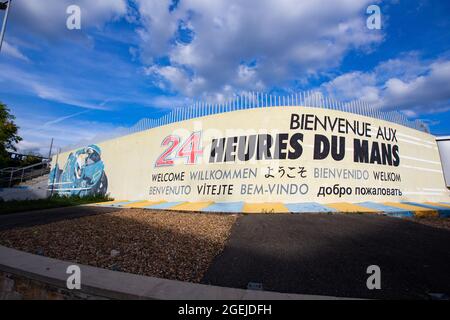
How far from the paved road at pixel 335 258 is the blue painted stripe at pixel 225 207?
6.73 feet

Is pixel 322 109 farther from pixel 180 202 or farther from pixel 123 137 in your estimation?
pixel 123 137

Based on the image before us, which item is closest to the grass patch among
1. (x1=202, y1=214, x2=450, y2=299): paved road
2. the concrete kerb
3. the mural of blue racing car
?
the mural of blue racing car

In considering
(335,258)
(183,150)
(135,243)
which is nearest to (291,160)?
(183,150)

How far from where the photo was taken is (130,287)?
2.62 metres

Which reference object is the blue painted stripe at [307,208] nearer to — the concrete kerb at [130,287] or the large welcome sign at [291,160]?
the large welcome sign at [291,160]

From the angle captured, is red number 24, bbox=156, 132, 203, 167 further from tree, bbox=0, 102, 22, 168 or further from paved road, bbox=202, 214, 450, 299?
tree, bbox=0, 102, 22, 168

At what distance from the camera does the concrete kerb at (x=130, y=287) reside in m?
2.50

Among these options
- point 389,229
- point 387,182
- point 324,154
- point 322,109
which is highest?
point 322,109

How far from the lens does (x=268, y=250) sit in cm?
439

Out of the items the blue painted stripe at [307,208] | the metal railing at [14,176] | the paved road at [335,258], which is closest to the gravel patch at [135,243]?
the paved road at [335,258]

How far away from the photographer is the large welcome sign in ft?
31.6
